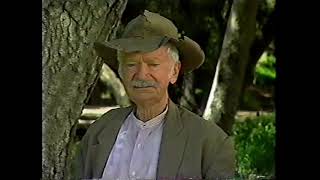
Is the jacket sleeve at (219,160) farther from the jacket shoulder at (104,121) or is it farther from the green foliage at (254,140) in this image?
the green foliage at (254,140)

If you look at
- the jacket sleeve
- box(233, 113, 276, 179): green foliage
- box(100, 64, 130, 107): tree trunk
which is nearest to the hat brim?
the jacket sleeve

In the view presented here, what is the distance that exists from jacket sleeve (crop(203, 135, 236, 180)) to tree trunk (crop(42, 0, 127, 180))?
2.96 ft

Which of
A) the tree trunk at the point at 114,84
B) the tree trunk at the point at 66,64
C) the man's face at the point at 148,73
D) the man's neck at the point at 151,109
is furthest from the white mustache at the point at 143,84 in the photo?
the tree trunk at the point at 114,84

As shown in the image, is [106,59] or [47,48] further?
[47,48]

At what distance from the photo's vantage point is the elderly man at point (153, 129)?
2.29 m

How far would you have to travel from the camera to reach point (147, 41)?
2322 mm

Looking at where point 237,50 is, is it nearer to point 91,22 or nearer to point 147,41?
point 91,22

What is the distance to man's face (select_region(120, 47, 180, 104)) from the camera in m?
2.29

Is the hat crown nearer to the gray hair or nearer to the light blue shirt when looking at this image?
the gray hair

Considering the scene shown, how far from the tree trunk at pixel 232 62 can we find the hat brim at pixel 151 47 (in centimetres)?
339
